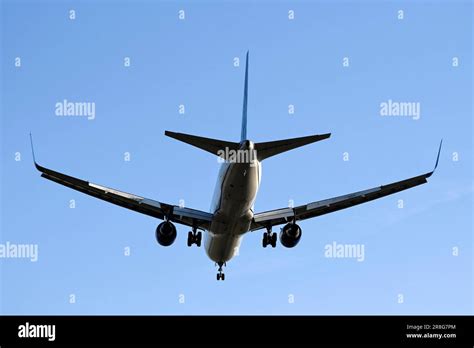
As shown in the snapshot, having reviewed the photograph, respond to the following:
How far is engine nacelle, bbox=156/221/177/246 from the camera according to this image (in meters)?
47.7

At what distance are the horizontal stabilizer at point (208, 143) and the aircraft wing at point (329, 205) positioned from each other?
8.93 meters

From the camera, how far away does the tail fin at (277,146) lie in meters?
41.3

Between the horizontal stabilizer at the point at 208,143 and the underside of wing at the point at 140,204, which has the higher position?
the horizontal stabilizer at the point at 208,143

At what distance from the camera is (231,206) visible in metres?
45.1

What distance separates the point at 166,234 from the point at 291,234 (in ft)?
23.7

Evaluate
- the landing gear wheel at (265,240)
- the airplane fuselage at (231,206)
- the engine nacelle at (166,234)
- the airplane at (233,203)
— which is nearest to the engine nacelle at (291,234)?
the airplane at (233,203)

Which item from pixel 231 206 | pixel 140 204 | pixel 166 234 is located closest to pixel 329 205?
pixel 231 206

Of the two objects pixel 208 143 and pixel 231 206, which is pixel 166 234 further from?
pixel 208 143

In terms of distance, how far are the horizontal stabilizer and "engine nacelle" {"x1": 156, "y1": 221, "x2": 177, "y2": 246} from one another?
7.19 metres

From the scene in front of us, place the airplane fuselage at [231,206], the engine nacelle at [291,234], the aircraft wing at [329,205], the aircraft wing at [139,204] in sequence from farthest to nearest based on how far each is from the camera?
the aircraft wing at [329,205]
the engine nacelle at [291,234]
the aircraft wing at [139,204]
the airplane fuselage at [231,206]

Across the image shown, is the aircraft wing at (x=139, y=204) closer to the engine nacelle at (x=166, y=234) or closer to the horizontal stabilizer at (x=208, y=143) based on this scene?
the engine nacelle at (x=166, y=234)

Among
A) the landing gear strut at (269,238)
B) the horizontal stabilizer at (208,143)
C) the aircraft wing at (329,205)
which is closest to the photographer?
→ the horizontal stabilizer at (208,143)
